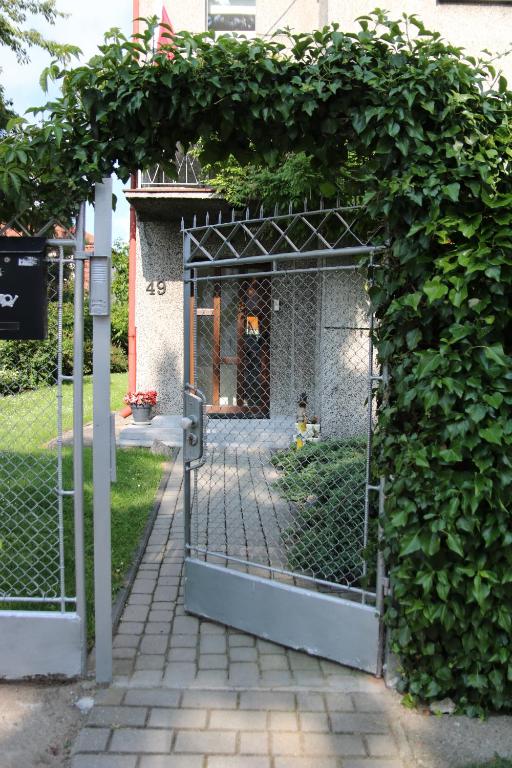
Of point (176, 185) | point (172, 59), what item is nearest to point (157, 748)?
Result: point (172, 59)

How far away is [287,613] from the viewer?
11.9ft

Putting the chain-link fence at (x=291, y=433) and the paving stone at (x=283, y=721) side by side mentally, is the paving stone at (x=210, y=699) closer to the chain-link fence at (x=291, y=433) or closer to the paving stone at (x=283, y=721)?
the paving stone at (x=283, y=721)

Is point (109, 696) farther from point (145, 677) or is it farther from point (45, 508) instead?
point (45, 508)

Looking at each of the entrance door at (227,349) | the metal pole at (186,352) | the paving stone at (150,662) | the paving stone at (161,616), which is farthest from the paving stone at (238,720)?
the entrance door at (227,349)

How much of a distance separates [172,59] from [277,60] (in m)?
0.52

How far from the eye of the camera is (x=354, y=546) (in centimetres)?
434

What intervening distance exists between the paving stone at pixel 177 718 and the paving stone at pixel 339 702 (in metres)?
0.62

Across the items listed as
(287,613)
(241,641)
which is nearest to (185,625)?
(241,641)

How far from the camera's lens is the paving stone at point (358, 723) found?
2.91 meters

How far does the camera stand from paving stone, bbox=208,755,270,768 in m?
2.66

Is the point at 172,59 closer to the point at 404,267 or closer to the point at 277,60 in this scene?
the point at 277,60

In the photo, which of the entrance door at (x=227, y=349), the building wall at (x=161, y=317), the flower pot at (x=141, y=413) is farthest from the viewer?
the building wall at (x=161, y=317)

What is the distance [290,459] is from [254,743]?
11.1ft

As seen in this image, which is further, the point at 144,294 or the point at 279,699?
the point at 144,294
